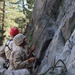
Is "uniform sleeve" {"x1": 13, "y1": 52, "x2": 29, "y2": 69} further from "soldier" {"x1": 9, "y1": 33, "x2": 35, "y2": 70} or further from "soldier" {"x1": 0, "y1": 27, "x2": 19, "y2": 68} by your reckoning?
"soldier" {"x1": 0, "y1": 27, "x2": 19, "y2": 68}

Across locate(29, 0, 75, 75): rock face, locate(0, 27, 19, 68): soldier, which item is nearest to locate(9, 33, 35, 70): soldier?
locate(29, 0, 75, 75): rock face

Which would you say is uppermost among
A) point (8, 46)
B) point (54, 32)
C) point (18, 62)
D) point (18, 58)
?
point (54, 32)

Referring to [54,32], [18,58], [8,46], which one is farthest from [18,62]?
[54,32]

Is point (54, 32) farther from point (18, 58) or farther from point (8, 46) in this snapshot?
point (18, 58)

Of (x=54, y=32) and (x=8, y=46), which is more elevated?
(x=54, y=32)

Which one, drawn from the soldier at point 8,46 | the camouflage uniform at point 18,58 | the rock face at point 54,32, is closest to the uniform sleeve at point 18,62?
the camouflage uniform at point 18,58

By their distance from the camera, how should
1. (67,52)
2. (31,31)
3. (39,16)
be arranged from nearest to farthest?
(67,52) → (39,16) → (31,31)

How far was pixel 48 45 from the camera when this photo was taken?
10180mm

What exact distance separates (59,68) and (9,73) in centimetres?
117

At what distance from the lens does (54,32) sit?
34.8 ft

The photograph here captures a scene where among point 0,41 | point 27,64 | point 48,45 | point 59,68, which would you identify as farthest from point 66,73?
point 0,41

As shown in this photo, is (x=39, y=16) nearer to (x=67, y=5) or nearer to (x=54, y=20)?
(x=54, y=20)

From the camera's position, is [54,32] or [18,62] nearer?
[18,62]

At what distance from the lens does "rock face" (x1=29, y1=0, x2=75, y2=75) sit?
24.1ft
